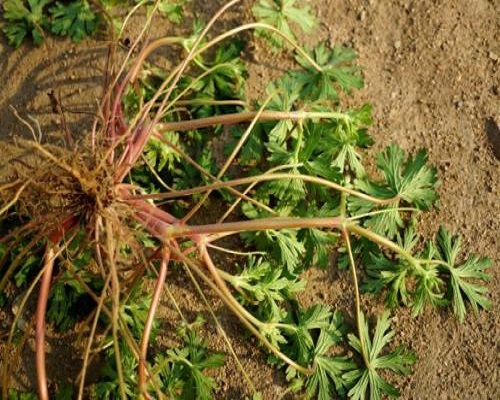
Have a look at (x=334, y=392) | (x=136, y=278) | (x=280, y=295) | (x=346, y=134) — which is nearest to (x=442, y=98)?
(x=346, y=134)

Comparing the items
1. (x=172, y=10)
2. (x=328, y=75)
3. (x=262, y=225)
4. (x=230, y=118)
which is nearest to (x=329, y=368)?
(x=262, y=225)

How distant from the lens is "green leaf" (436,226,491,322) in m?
2.11

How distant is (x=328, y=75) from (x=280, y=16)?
27 centimetres

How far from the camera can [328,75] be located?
7.29 ft

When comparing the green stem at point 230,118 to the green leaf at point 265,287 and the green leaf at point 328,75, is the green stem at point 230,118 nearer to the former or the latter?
the green leaf at point 328,75

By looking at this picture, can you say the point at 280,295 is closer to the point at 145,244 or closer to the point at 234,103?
the point at 145,244

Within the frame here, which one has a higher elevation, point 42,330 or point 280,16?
point 280,16

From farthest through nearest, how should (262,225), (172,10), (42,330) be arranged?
1. (172,10)
2. (42,330)
3. (262,225)

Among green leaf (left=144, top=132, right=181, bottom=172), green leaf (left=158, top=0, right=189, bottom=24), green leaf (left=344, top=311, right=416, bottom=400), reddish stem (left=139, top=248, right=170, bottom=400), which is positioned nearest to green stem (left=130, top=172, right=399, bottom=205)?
reddish stem (left=139, top=248, right=170, bottom=400)

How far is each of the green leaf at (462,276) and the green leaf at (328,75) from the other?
60cm

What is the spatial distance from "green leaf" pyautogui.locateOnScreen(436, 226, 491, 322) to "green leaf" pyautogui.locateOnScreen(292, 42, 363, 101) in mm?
597

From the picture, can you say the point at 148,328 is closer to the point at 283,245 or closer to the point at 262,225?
the point at 262,225

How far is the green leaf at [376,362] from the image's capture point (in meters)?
2.08

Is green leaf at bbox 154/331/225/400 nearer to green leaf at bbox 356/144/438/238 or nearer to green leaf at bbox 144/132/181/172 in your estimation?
green leaf at bbox 144/132/181/172
